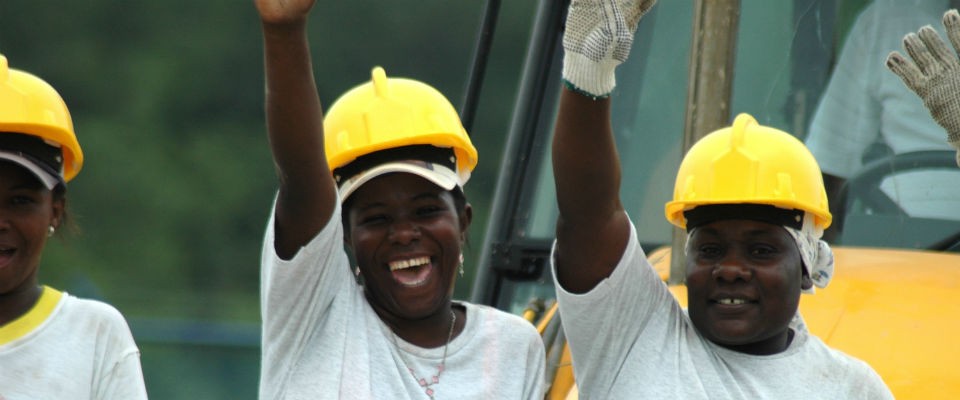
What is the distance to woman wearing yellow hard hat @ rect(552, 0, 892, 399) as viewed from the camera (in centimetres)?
318

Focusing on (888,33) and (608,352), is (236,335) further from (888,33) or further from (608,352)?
(608,352)

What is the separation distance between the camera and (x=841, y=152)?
Result: 4453 millimetres

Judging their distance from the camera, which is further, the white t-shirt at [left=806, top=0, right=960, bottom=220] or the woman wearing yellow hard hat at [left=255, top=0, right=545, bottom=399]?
the white t-shirt at [left=806, top=0, right=960, bottom=220]

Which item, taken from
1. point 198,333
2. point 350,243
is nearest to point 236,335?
point 198,333

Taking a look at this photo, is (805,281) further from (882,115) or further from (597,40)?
(882,115)

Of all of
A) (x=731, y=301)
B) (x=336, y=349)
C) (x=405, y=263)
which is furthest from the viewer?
(x=731, y=301)

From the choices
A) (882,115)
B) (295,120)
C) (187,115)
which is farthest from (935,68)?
(187,115)

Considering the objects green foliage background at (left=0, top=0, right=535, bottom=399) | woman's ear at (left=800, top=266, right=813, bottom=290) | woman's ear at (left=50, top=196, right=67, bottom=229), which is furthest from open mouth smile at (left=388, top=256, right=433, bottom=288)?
green foliage background at (left=0, top=0, right=535, bottom=399)

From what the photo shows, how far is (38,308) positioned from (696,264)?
4.01ft

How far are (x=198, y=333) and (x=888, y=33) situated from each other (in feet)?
28.2

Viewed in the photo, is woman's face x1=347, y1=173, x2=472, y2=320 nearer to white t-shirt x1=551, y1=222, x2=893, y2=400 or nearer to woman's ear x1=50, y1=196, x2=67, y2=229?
white t-shirt x1=551, y1=222, x2=893, y2=400

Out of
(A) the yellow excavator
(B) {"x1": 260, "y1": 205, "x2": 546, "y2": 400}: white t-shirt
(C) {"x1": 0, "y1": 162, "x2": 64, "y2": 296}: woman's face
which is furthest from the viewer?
(A) the yellow excavator

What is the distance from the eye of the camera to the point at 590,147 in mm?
3182

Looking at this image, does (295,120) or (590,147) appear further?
(590,147)
